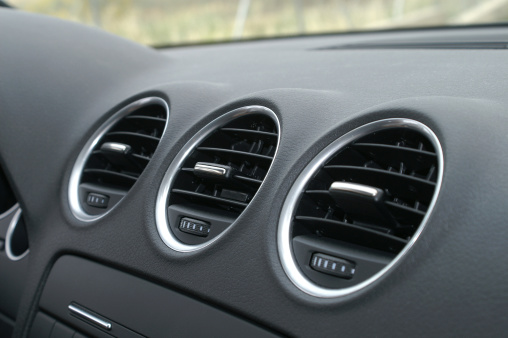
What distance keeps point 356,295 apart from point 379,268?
0.24ft

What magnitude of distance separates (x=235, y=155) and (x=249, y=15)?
373 cm

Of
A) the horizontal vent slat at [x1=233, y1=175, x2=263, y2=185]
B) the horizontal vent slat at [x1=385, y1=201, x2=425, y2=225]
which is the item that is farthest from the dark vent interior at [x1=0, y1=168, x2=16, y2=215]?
the horizontal vent slat at [x1=385, y1=201, x2=425, y2=225]

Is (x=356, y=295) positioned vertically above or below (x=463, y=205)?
below

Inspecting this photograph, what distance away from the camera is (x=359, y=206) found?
4.08ft

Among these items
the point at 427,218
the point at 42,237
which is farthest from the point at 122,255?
the point at 427,218

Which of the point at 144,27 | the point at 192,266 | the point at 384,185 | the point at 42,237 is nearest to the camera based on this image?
the point at 384,185

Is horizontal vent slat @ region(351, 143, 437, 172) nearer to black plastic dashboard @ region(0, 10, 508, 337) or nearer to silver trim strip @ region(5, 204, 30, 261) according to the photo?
black plastic dashboard @ region(0, 10, 508, 337)

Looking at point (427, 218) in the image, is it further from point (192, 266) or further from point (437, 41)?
point (437, 41)

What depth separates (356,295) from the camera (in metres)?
1.15

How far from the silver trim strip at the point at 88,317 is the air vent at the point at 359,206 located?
2.00 ft

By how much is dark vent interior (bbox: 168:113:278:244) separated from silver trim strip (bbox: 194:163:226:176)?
0.5 inches

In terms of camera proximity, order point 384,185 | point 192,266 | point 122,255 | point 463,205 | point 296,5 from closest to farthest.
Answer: point 463,205, point 384,185, point 192,266, point 122,255, point 296,5

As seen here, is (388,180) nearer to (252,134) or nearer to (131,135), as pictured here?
(252,134)

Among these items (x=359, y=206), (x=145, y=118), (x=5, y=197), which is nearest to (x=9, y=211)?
(x=5, y=197)
